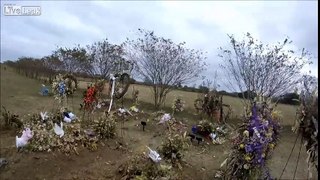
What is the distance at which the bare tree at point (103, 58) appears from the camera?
22.9m

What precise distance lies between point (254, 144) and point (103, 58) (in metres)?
18.4

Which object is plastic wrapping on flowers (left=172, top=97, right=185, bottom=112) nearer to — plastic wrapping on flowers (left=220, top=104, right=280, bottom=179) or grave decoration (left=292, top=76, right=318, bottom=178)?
plastic wrapping on flowers (left=220, top=104, right=280, bottom=179)

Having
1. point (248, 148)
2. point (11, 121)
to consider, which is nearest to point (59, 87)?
point (11, 121)

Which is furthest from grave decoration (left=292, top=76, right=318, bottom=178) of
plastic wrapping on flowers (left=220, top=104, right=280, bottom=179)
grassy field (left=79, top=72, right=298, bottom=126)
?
grassy field (left=79, top=72, right=298, bottom=126)

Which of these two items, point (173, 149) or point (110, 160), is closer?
point (173, 149)

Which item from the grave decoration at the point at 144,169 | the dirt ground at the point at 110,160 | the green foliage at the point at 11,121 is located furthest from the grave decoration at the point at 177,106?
the grave decoration at the point at 144,169

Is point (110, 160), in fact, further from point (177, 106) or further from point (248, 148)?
point (177, 106)

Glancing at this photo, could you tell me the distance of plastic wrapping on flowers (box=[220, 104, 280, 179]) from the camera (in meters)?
5.95

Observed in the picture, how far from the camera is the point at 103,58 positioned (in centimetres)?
2352

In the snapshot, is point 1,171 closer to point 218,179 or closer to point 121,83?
point 218,179

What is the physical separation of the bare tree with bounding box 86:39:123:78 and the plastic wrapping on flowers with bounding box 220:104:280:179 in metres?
16.7

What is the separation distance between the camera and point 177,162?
310 inches

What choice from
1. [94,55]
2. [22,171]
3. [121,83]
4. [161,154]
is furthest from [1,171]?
[94,55]

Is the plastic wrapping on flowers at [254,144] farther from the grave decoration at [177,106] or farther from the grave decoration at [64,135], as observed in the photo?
the grave decoration at [177,106]
